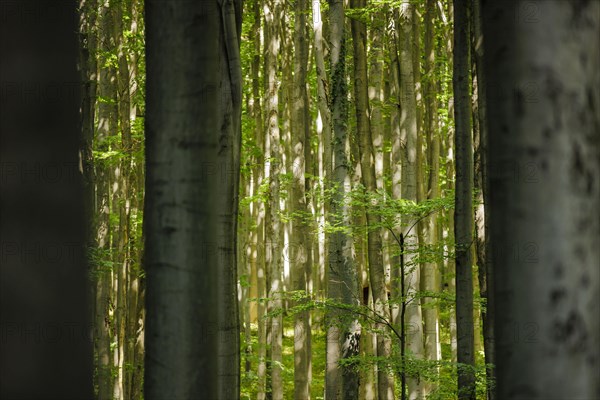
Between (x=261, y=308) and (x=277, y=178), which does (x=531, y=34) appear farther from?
(x=261, y=308)

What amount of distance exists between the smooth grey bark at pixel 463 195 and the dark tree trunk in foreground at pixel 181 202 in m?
6.90

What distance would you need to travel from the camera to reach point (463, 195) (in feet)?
33.2

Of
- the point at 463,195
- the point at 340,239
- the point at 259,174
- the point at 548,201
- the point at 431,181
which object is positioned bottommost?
the point at 548,201

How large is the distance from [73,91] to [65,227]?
63 centimetres

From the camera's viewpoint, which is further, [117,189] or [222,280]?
[117,189]

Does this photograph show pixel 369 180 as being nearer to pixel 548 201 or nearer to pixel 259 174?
pixel 259 174

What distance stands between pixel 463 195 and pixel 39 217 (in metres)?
7.32

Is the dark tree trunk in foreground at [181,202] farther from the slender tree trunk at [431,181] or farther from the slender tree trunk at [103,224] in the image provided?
the slender tree trunk at [431,181]

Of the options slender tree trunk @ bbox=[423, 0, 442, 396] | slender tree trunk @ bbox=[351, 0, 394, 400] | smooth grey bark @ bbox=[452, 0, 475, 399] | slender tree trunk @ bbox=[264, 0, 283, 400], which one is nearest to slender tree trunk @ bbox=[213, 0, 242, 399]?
smooth grey bark @ bbox=[452, 0, 475, 399]

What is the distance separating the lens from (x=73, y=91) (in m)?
3.69

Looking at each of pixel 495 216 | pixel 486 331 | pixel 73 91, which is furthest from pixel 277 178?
pixel 495 216

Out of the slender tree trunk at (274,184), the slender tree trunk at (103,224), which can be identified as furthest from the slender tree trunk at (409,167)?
the slender tree trunk at (103,224)

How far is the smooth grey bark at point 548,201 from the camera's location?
7.01 ft

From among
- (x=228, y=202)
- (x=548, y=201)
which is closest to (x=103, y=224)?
(x=228, y=202)
